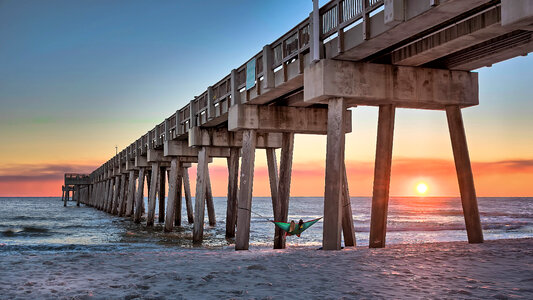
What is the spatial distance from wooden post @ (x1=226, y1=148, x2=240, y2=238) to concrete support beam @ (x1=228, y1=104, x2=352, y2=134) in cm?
765

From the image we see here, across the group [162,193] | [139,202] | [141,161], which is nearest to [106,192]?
[162,193]

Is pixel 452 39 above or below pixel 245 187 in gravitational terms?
above

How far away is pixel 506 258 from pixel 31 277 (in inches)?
367

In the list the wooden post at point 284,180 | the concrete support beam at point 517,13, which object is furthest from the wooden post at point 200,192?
the concrete support beam at point 517,13

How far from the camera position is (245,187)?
19625mm

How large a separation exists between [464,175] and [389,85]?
3.46m

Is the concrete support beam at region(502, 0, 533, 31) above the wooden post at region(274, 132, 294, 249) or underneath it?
above

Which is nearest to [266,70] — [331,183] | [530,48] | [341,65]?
[341,65]

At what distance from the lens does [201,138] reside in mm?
25969

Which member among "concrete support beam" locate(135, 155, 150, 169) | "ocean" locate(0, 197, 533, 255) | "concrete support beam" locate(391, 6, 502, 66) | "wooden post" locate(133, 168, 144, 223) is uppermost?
"concrete support beam" locate(391, 6, 502, 66)

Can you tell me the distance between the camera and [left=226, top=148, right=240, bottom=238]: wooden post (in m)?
27.6

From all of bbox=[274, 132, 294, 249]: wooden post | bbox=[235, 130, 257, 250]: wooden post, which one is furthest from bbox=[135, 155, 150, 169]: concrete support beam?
bbox=[235, 130, 257, 250]: wooden post

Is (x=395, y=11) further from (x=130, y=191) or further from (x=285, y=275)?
(x=130, y=191)

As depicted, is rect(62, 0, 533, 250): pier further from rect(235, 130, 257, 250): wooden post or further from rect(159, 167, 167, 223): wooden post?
rect(159, 167, 167, 223): wooden post
